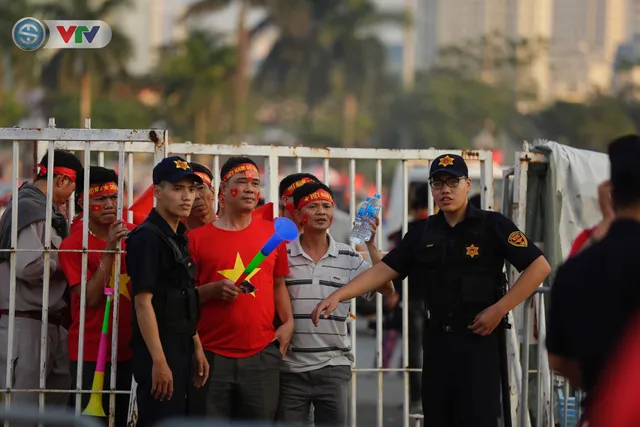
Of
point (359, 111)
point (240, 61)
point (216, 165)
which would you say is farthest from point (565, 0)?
point (216, 165)

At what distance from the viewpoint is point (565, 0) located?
196375 millimetres

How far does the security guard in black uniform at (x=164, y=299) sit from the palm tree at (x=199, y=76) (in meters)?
60.7

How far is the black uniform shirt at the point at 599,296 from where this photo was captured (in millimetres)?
4301

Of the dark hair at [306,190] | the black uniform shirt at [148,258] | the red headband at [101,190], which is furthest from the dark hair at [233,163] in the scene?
the black uniform shirt at [148,258]

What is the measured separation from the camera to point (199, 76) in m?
67.0

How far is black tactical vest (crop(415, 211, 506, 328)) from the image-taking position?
6.61 meters

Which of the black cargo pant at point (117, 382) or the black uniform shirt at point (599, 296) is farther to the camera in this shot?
the black cargo pant at point (117, 382)

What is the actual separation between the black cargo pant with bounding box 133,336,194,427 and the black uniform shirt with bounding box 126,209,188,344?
5.2 inches

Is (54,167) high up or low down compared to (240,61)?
down

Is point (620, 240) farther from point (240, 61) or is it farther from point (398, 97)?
point (398, 97)

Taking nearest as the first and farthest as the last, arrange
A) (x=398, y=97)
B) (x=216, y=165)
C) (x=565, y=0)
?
(x=216, y=165) → (x=398, y=97) → (x=565, y=0)

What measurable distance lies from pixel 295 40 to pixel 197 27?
37.6 feet

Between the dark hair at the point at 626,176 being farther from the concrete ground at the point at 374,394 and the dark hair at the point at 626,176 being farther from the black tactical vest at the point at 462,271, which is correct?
the concrete ground at the point at 374,394

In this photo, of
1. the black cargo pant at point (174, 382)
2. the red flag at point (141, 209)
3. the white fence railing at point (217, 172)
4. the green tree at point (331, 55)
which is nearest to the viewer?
the black cargo pant at point (174, 382)
